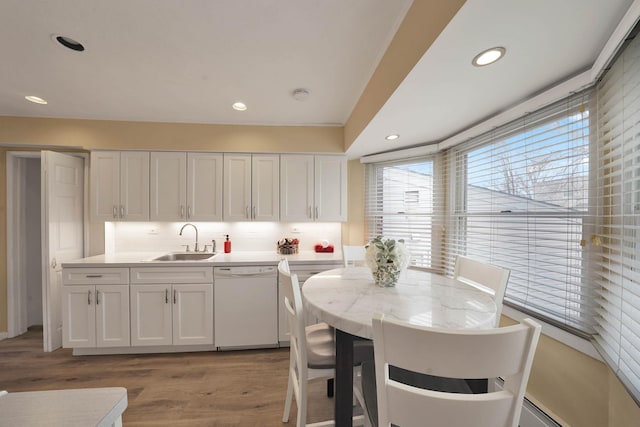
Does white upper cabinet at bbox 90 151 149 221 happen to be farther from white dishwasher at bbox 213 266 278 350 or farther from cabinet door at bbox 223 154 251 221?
white dishwasher at bbox 213 266 278 350

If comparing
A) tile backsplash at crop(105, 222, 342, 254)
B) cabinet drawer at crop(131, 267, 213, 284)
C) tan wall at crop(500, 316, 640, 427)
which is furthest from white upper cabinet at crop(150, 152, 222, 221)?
tan wall at crop(500, 316, 640, 427)

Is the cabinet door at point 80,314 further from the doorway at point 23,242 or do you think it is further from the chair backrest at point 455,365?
the chair backrest at point 455,365

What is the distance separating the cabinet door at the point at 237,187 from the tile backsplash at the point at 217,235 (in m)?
0.26

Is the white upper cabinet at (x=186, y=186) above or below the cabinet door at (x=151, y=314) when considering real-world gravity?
above

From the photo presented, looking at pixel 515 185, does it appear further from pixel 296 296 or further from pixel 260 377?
pixel 260 377

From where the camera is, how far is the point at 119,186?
273 centimetres

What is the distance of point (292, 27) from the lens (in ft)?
4.63

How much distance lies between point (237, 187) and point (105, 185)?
1390 millimetres

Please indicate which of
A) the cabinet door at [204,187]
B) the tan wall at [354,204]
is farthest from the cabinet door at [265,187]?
the tan wall at [354,204]

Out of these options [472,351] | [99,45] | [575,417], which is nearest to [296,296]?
[472,351]

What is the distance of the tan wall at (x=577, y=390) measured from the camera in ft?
3.69

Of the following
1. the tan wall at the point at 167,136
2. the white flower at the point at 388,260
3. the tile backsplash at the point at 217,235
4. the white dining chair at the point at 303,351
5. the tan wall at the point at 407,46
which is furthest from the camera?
the tile backsplash at the point at 217,235

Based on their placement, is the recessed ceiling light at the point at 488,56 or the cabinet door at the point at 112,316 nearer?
the recessed ceiling light at the point at 488,56

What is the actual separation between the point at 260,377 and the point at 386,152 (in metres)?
2.55
